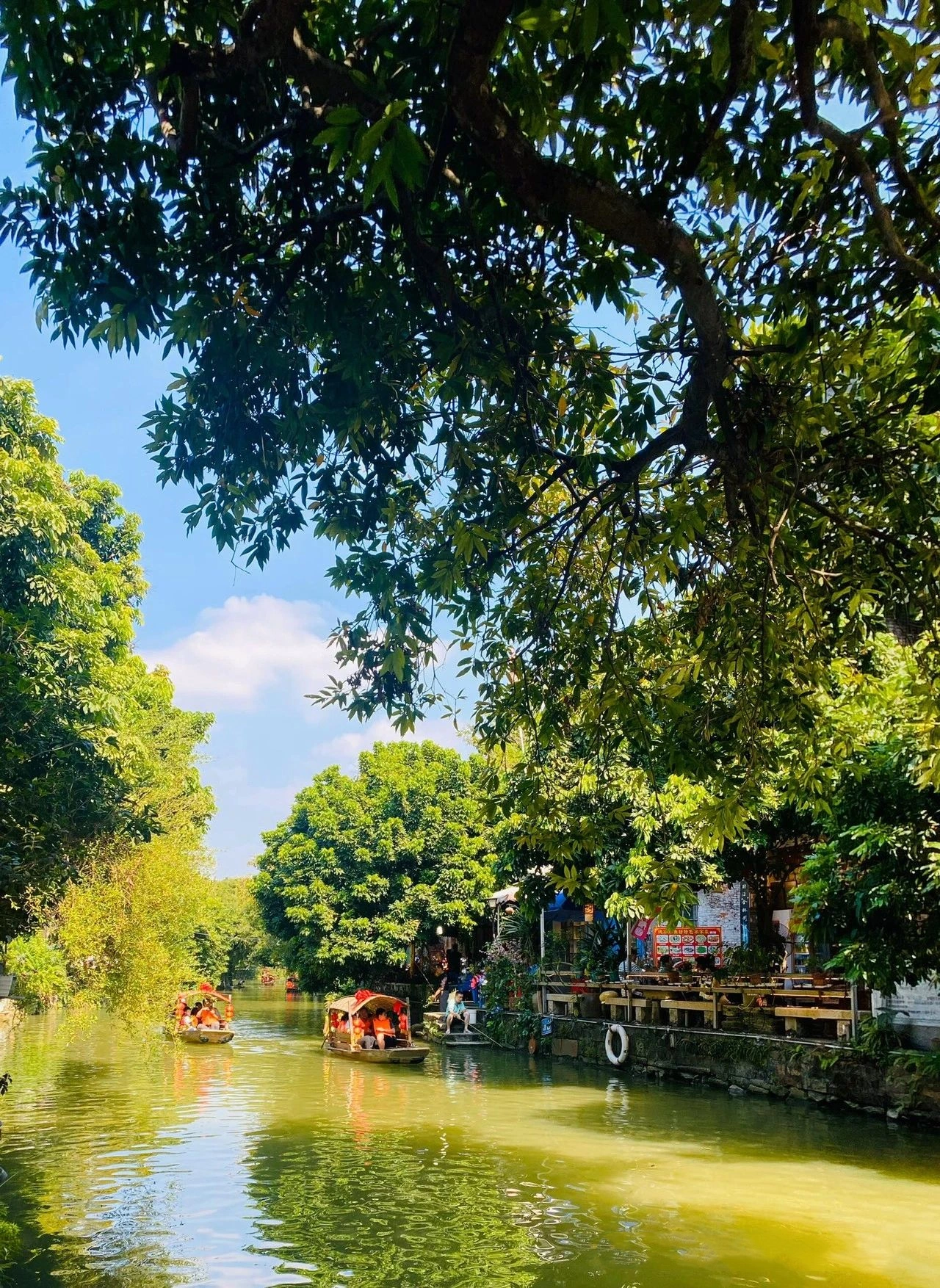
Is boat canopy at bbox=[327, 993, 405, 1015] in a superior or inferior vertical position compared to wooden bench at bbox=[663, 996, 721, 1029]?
inferior

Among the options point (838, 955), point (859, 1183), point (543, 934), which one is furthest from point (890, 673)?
point (543, 934)

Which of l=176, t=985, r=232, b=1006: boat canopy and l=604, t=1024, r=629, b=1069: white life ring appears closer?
l=604, t=1024, r=629, b=1069: white life ring

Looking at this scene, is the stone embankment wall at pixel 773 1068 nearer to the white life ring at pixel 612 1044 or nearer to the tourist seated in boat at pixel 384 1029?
the white life ring at pixel 612 1044

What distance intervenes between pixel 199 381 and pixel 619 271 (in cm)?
190

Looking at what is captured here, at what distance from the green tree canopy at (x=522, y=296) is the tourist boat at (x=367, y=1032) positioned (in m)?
18.6

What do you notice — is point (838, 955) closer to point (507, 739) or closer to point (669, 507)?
point (507, 739)

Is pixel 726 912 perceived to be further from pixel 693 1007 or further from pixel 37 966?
pixel 37 966

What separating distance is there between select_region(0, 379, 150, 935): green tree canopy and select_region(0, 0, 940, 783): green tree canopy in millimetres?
9219

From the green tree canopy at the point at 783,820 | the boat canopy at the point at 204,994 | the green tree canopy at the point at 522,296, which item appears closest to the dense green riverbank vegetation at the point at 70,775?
the green tree canopy at the point at 783,820

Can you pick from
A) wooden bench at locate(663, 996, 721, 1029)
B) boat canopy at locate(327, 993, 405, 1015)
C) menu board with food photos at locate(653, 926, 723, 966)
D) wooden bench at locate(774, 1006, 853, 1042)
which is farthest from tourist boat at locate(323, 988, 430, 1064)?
wooden bench at locate(774, 1006, 853, 1042)

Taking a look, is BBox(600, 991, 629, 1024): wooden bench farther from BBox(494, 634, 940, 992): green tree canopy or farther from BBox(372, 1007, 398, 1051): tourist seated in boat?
BBox(372, 1007, 398, 1051): tourist seated in boat

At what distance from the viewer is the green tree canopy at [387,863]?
3194 centimetres

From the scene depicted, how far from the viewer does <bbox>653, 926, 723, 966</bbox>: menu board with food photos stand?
23220mm

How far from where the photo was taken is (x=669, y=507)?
484 centimetres
